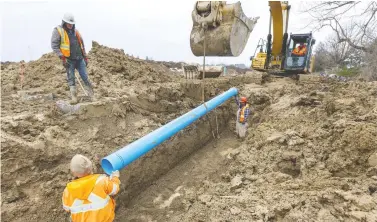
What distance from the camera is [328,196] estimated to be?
3160mm

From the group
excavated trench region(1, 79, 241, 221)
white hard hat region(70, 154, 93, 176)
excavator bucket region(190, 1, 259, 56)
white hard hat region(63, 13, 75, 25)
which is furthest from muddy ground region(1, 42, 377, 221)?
excavator bucket region(190, 1, 259, 56)

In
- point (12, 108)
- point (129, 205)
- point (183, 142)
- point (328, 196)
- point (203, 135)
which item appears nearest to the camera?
point (328, 196)

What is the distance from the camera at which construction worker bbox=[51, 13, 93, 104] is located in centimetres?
501

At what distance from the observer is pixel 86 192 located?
2.75m

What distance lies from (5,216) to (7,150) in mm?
881

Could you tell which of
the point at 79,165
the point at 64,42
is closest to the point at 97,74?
the point at 64,42

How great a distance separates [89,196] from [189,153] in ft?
12.8

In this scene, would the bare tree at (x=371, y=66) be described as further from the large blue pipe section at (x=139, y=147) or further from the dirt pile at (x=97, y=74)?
the large blue pipe section at (x=139, y=147)

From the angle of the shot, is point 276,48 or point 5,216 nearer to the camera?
point 5,216

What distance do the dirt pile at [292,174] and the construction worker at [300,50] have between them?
415 centimetres

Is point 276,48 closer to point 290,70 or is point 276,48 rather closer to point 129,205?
point 290,70

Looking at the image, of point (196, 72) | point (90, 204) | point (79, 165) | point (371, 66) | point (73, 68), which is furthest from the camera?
point (371, 66)

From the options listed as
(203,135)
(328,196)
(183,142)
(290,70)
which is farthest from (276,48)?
(328,196)

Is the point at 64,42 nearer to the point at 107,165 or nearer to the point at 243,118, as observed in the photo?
the point at 107,165
